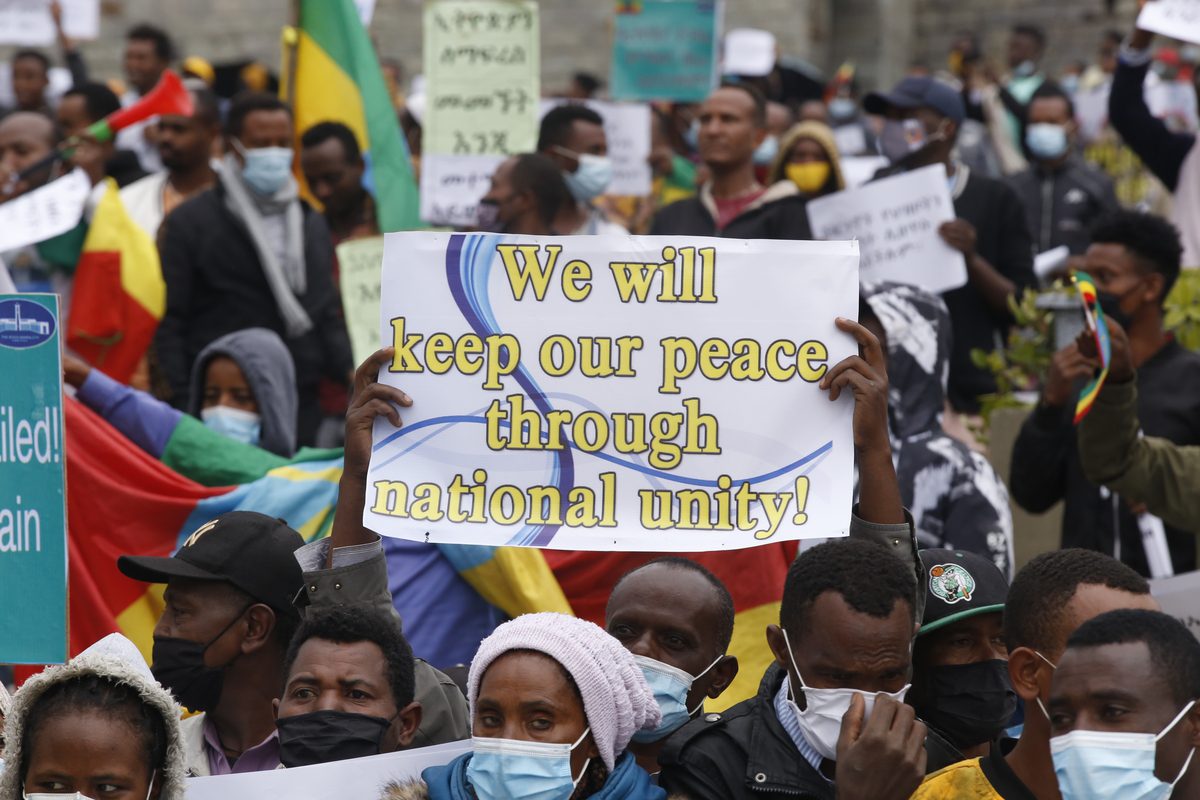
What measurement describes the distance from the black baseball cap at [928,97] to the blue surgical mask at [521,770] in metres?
6.03

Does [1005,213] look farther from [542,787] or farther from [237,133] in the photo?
[542,787]

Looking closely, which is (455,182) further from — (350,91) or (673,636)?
(673,636)

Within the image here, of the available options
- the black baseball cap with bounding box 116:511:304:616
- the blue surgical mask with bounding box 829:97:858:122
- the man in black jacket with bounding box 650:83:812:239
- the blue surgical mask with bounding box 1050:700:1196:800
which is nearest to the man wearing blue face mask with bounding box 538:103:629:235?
the man in black jacket with bounding box 650:83:812:239

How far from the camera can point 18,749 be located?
364cm

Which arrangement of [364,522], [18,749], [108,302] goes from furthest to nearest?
1. [108,302]
2. [364,522]
3. [18,749]

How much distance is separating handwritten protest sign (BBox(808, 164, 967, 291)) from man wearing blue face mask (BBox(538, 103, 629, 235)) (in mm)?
1161

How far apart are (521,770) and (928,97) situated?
6.23 metres

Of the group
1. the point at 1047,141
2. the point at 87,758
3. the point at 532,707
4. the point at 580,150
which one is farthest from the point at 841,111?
the point at 87,758

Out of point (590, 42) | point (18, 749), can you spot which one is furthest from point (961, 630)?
point (590, 42)

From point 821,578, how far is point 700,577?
0.62 m

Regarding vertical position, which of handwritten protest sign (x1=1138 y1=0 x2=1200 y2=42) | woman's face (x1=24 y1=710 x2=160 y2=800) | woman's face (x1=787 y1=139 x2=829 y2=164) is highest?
handwritten protest sign (x1=1138 y1=0 x2=1200 y2=42)

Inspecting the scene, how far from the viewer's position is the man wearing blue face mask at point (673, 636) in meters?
A: 4.32

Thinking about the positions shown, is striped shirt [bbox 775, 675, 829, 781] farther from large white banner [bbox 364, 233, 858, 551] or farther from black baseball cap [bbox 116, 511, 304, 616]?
black baseball cap [bbox 116, 511, 304, 616]

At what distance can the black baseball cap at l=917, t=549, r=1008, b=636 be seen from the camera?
431 centimetres
